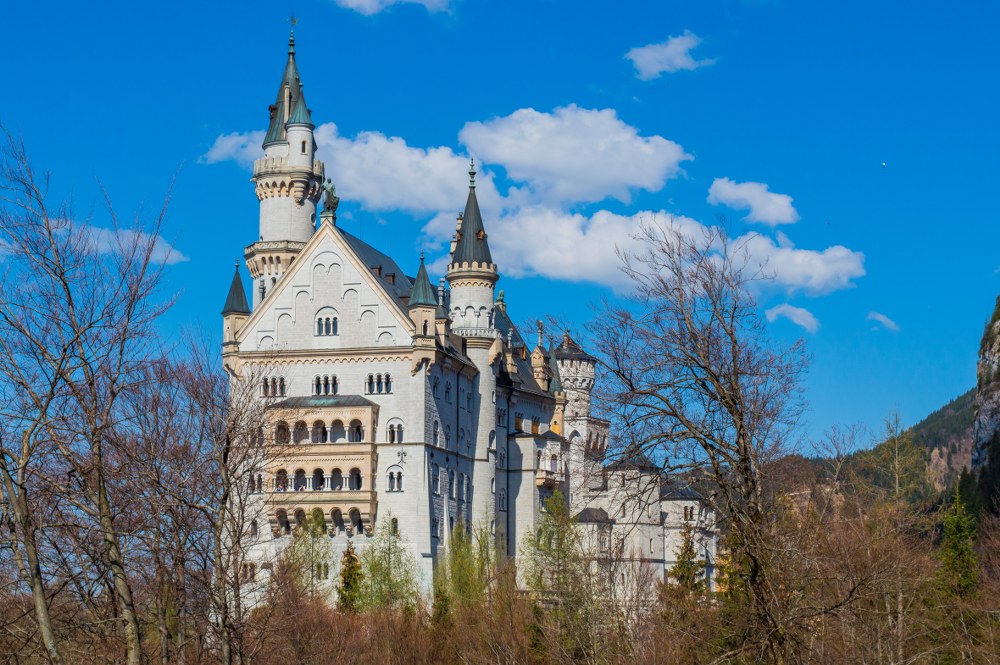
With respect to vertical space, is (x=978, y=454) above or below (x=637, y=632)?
above

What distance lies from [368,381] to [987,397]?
8164 centimetres

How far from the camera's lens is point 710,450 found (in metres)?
26.0

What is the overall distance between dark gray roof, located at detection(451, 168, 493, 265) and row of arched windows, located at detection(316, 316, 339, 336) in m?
12.1

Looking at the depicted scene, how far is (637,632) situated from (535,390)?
65823 mm

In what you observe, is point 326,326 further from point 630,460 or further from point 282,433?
point 630,460

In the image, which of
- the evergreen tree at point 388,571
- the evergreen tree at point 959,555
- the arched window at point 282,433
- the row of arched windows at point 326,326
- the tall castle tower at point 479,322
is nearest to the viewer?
the evergreen tree at point 959,555

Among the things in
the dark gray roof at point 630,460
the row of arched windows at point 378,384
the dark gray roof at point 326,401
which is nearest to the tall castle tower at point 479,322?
the row of arched windows at point 378,384

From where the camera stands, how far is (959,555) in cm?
7462

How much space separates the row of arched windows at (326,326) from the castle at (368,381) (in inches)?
2.6

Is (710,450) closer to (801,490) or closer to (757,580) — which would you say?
(757,580)

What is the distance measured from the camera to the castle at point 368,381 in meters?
97.1

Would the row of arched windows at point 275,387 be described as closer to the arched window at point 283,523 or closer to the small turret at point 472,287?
the arched window at point 283,523

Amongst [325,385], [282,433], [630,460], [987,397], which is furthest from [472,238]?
[630,460]

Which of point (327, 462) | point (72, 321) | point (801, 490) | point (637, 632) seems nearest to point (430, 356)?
point (327, 462)
